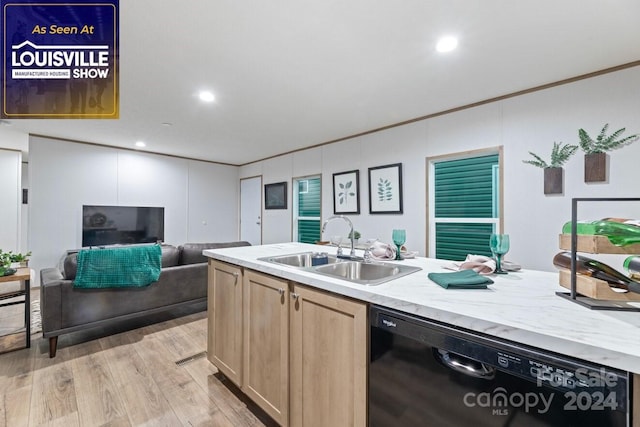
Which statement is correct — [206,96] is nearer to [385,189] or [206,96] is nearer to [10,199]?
[385,189]

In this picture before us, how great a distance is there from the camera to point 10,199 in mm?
5086

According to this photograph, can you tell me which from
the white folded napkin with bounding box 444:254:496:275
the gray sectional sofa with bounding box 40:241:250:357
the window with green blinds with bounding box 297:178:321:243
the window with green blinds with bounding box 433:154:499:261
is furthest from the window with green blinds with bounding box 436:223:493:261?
the gray sectional sofa with bounding box 40:241:250:357

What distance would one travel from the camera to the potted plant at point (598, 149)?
2.16 metres

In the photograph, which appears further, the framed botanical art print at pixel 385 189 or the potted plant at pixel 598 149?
the framed botanical art print at pixel 385 189

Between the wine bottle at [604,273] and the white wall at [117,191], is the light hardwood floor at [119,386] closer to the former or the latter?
the wine bottle at [604,273]

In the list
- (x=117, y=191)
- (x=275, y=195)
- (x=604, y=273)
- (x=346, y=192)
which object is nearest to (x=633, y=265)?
(x=604, y=273)

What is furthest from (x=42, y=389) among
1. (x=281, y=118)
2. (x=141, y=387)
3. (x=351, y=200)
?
(x=351, y=200)

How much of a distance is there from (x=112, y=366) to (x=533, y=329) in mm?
2821

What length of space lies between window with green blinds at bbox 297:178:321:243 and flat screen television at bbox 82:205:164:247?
271cm

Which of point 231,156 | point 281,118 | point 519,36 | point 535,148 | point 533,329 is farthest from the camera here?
point 231,156

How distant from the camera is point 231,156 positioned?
5.62 m

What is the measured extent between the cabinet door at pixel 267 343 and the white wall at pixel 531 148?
7.67ft

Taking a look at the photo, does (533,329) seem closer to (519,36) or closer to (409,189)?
(519,36)

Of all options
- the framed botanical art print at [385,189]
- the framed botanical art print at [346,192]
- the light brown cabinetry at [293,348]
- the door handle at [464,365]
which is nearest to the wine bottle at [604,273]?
the door handle at [464,365]
